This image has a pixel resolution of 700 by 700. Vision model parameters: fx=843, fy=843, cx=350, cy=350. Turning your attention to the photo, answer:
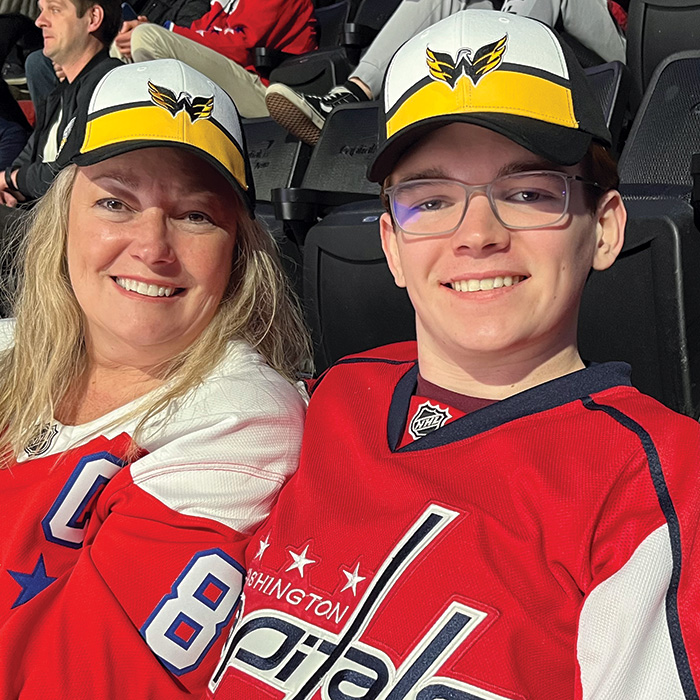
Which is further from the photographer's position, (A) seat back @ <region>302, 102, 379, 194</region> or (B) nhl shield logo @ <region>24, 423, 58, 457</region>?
(A) seat back @ <region>302, 102, 379, 194</region>

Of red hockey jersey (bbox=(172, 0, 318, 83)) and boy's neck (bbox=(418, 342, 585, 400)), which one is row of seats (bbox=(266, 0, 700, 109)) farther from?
boy's neck (bbox=(418, 342, 585, 400))

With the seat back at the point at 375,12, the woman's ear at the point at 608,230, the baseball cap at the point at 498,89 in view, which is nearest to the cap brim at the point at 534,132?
the baseball cap at the point at 498,89

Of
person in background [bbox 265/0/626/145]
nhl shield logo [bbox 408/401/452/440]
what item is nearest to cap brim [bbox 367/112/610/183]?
nhl shield logo [bbox 408/401/452/440]

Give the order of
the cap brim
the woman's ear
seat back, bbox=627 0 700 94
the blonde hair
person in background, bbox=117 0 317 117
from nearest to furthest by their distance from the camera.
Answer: the cap brim
the woman's ear
the blonde hair
seat back, bbox=627 0 700 94
person in background, bbox=117 0 317 117

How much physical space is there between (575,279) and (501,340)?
13cm

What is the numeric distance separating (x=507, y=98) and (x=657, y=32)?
2.09 meters

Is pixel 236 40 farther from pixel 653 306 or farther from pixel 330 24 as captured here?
pixel 653 306

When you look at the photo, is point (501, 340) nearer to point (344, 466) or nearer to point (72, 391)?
point (344, 466)

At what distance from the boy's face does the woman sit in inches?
12.7

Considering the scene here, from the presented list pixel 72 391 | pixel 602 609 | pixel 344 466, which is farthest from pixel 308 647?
pixel 72 391

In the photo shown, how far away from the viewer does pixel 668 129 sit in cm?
196

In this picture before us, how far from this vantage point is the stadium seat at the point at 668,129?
1.91m

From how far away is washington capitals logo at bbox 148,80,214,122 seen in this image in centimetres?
127

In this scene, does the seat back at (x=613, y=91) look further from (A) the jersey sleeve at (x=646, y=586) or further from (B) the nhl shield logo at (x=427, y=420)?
(A) the jersey sleeve at (x=646, y=586)
